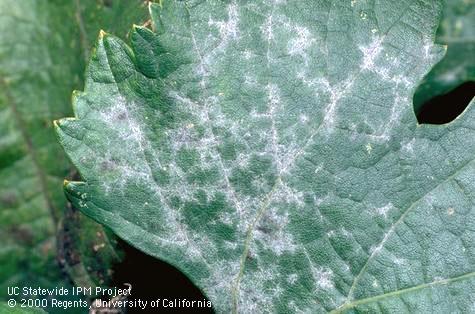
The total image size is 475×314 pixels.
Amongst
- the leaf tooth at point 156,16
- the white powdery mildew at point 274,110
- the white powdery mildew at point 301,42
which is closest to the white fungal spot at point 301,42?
the white powdery mildew at point 301,42

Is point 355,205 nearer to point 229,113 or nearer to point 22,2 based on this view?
point 229,113

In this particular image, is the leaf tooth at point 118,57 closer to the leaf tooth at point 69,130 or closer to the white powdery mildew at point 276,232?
the leaf tooth at point 69,130

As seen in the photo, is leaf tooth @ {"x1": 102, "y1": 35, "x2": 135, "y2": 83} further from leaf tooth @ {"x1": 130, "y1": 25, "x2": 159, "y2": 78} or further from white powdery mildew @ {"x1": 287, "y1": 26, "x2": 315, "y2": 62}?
white powdery mildew @ {"x1": 287, "y1": 26, "x2": 315, "y2": 62}

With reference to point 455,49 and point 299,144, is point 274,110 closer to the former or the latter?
point 299,144

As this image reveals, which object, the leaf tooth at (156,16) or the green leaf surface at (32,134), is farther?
the green leaf surface at (32,134)

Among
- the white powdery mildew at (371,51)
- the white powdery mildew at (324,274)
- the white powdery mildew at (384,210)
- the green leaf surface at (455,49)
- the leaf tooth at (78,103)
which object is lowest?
the white powdery mildew at (324,274)
